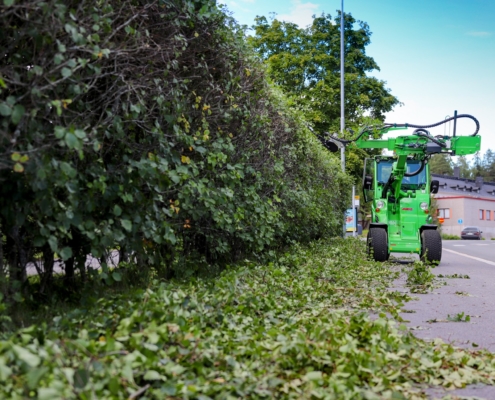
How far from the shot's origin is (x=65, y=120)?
4.80 m

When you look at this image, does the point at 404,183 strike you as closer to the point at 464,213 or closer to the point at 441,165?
the point at 464,213

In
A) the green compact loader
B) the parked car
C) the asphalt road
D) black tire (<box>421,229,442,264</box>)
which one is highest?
the green compact loader

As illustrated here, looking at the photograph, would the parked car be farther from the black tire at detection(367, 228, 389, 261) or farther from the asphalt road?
the asphalt road

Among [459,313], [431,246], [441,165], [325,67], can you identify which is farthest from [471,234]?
[441,165]

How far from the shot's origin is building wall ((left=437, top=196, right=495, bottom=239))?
266 ft

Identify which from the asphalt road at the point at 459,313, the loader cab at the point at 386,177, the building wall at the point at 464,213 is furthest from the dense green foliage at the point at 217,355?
the building wall at the point at 464,213

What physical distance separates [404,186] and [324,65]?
25.3 m

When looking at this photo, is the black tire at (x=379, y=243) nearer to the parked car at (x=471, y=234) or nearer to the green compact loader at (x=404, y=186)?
the green compact loader at (x=404, y=186)

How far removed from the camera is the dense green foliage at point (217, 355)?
10.4ft

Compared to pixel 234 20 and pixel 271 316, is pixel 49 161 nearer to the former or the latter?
pixel 271 316

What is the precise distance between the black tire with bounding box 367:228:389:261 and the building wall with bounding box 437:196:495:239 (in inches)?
2684

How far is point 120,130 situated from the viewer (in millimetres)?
5223

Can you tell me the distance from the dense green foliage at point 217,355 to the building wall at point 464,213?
78.9 metres

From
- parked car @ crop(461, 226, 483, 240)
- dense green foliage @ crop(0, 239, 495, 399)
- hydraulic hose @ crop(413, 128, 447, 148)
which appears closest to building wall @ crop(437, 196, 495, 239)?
parked car @ crop(461, 226, 483, 240)
